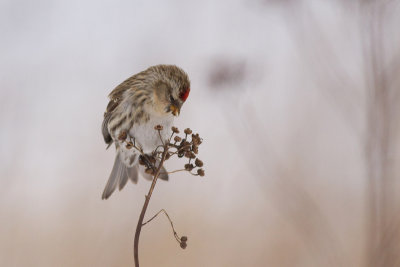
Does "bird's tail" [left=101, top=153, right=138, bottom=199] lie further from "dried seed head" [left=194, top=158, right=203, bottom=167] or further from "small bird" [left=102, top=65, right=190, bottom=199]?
"dried seed head" [left=194, top=158, right=203, bottom=167]

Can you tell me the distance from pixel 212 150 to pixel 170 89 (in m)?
0.61

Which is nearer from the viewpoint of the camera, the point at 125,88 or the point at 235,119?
the point at 125,88

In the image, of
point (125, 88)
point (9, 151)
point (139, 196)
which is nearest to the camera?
point (125, 88)

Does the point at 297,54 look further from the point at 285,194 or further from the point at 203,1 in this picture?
the point at 285,194

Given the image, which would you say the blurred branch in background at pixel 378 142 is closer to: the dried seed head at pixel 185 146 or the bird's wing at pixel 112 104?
the dried seed head at pixel 185 146

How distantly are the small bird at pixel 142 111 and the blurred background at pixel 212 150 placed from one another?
31 centimetres

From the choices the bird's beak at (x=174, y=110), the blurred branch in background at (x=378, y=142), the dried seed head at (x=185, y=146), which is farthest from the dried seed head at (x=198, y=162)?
the blurred branch in background at (x=378, y=142)

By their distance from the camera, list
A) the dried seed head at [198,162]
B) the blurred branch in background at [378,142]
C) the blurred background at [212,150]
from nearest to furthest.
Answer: the dried seed head at [198,162]
the blurred branch in background at [378,142]
the blurred background at [212,150]

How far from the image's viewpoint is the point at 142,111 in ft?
2.83

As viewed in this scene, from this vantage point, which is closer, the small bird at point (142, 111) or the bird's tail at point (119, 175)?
the small bird at point (142, 111)

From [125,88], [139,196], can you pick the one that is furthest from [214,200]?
[125,88]

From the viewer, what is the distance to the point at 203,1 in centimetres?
150

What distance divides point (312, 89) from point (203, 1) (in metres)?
0.48

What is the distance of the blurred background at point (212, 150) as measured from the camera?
1.24 meters
